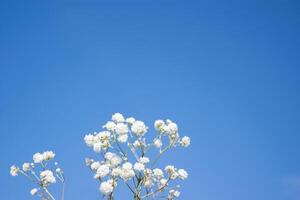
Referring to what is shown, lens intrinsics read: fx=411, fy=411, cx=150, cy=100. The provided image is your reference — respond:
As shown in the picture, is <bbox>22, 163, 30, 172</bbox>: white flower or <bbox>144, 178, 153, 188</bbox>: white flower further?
<bbox>22, 163, 30, 172</bbox>: white flower

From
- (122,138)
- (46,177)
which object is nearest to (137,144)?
(122,138)

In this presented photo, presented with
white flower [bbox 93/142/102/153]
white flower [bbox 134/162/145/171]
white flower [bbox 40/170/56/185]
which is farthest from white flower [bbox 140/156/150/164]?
white flower [bbox 40/170/56/185]

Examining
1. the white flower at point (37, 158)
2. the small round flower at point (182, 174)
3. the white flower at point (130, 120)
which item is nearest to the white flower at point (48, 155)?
the white flower at point (37, 158)

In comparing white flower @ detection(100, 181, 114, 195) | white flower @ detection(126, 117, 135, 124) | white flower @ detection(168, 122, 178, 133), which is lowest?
white flower @ detection(100, 181, 114, 195)

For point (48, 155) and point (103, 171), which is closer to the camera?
point (103, 171)

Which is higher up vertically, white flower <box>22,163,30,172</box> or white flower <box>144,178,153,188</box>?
white flower <box>22,163,30,172</box>

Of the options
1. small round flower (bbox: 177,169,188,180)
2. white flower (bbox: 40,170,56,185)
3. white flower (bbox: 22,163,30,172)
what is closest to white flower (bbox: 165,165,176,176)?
small round flower (bbox: 177,169,188,180)

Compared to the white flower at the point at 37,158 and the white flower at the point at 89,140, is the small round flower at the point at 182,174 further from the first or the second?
the white flower at the point at 37,158

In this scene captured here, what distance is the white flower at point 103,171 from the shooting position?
29.6 feet

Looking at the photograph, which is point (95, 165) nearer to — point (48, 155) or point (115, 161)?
point (115, 161)

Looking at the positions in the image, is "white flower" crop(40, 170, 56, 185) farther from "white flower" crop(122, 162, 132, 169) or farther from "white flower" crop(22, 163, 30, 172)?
"white flower" crop(122, 162, 132, 169)

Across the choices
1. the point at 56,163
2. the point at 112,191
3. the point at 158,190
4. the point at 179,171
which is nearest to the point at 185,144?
the point at 179,171

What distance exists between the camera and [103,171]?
29.7ft

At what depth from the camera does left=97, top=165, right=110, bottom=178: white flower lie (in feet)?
29.6
